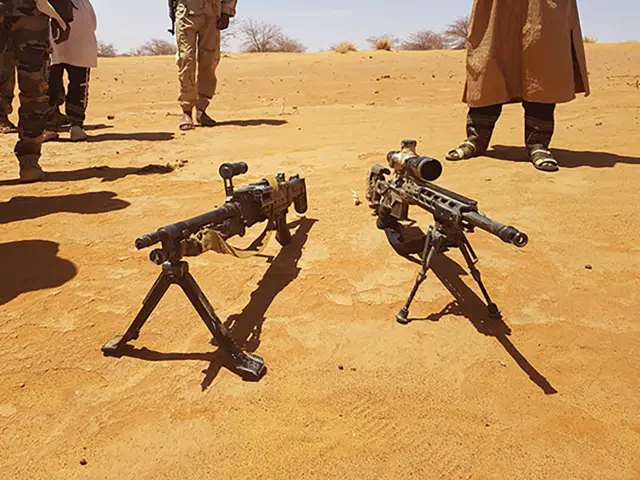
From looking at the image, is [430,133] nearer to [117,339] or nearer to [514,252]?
[514,252]

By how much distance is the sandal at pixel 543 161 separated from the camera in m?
4.41

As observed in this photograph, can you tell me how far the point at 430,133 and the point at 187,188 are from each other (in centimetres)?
316

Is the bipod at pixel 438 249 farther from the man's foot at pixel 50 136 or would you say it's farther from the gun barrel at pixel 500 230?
the man's foot at pixel 50 136

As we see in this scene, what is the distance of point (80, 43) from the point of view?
627 centimetres

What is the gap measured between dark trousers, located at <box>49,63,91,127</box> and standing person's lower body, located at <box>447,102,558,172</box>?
4.45 metres

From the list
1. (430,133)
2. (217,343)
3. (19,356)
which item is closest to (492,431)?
(217,343)

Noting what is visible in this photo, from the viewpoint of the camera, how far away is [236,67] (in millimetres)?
15328

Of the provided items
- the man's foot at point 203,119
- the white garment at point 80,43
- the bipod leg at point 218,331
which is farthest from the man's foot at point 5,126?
the bipod leg at point 218,331

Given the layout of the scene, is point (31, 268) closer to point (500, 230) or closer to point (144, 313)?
point (144, 313)

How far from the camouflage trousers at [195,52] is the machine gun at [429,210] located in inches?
177

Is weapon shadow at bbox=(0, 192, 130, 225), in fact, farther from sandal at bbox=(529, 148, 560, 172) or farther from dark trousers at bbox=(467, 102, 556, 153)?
sandal at bbox=(529, 148, 560, 172)

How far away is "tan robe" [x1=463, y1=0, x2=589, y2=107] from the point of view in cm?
443

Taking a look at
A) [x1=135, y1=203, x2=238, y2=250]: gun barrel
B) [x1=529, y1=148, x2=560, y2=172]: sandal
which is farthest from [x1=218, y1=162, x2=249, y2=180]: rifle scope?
[x1=529, y1=148, x2=560, y2=172]: sandal

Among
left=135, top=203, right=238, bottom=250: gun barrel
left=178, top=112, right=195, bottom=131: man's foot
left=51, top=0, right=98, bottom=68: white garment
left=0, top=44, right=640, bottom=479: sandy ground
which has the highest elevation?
left=51, top=0, right=98, bottom=68: white garment
